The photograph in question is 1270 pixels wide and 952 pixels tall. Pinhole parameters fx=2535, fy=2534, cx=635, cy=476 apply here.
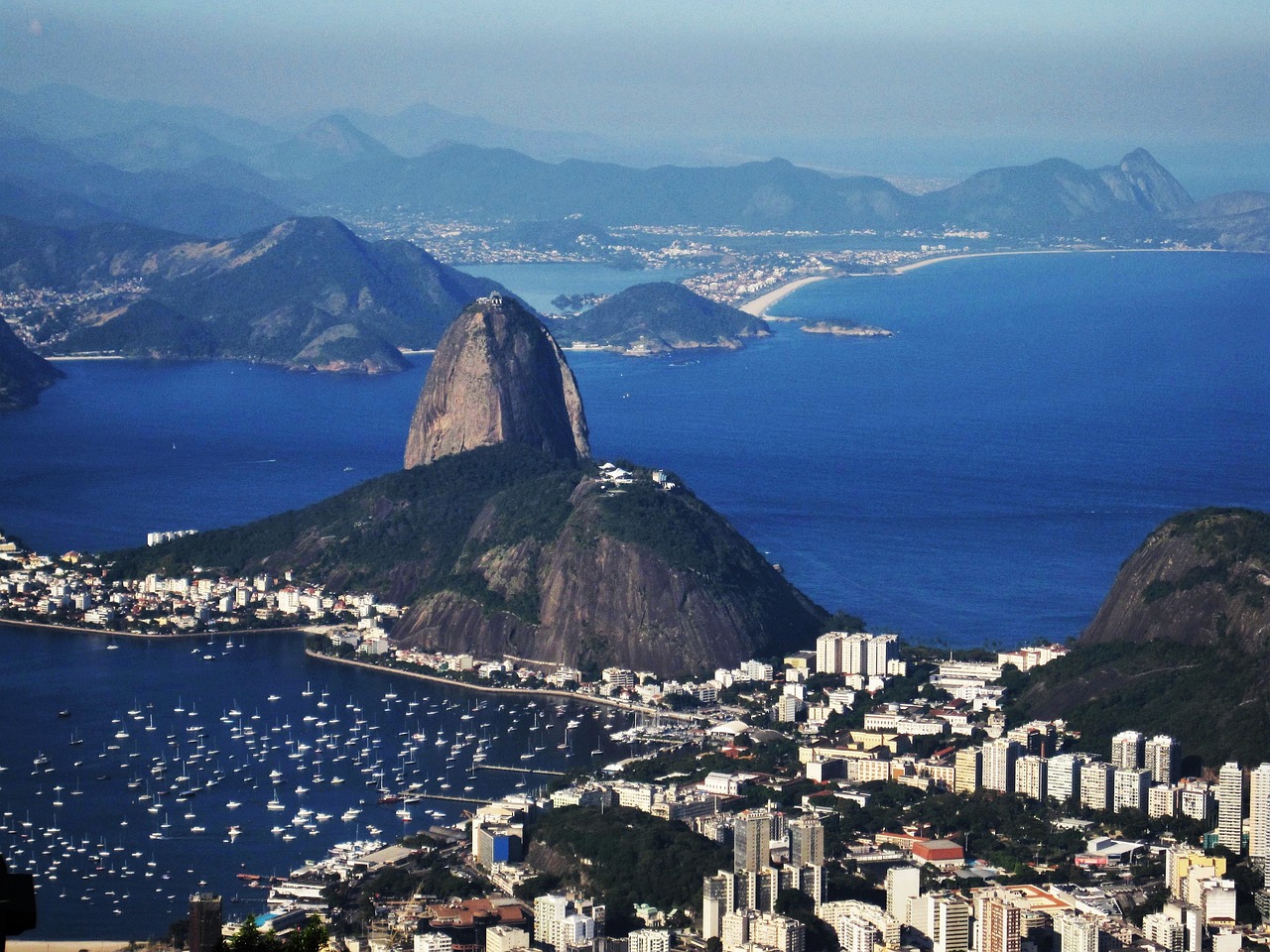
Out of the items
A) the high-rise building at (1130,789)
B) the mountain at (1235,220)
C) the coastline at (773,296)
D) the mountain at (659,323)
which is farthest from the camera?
the mountain at (1235,220)

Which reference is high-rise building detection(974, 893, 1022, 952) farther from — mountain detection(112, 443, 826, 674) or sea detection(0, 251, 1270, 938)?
mountain detection(112, 443, 826, 674)

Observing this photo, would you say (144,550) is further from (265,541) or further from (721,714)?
(721,714)

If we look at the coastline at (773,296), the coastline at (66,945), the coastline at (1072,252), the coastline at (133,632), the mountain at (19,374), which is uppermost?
the coastline at (1072,252)

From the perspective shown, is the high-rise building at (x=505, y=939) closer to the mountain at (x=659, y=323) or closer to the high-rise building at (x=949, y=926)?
the high-rise building at (x=949, y=926)

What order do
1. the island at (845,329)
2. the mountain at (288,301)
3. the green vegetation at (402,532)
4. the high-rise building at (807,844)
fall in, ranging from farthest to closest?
the island at (845,329)
the mountain at (288,301)
the green vegetation at (402,532)
the high-rise building at (807,844)

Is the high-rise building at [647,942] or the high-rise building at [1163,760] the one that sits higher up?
the high-rise building at [1163,760]

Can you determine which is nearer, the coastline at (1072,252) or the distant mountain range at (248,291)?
Result: the distant mountain range at (248,291)

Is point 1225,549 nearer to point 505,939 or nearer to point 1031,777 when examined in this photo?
point 1031,777

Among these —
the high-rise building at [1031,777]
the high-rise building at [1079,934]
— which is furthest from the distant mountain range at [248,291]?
the high-rise building at [1079,934]
